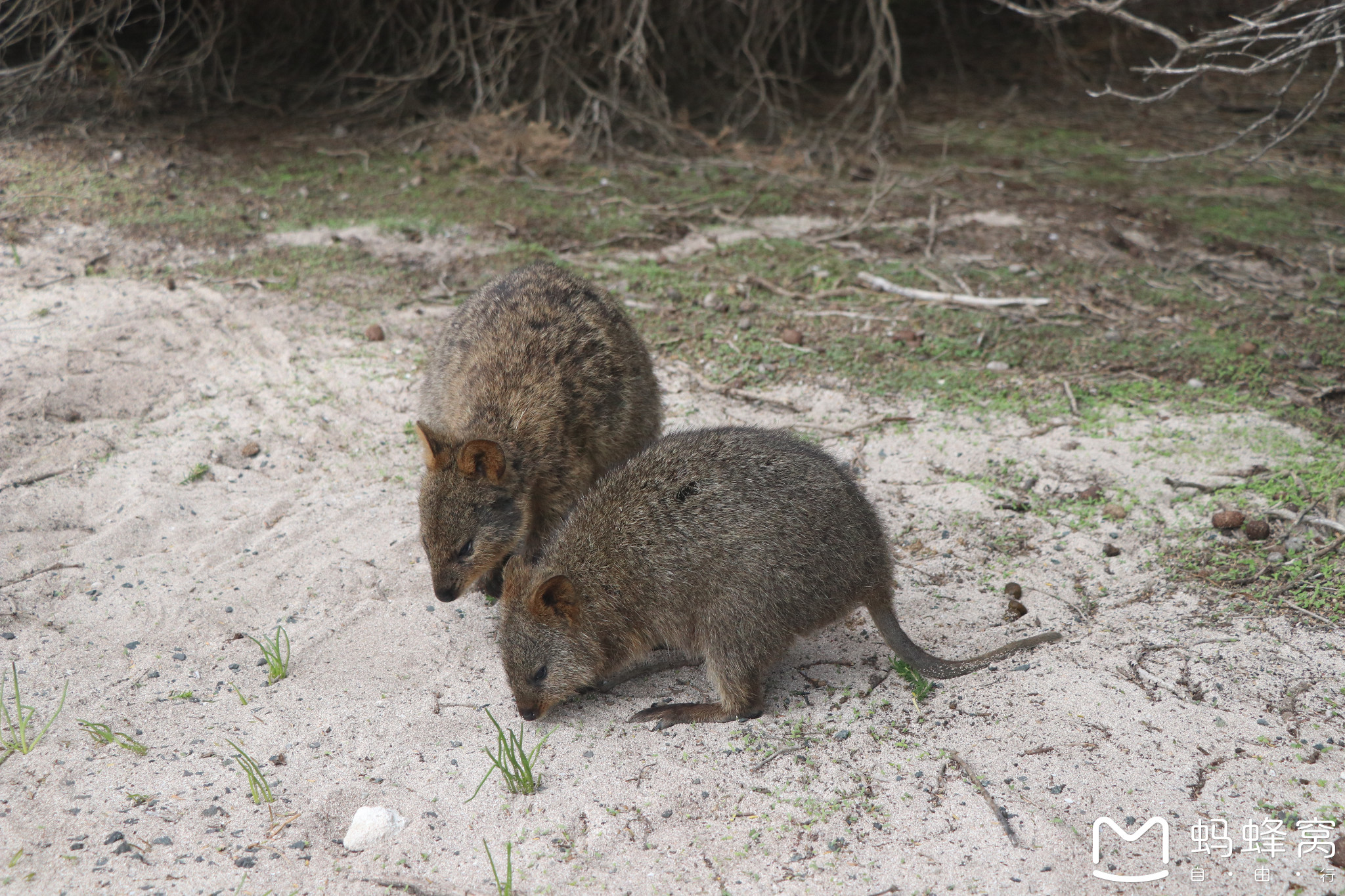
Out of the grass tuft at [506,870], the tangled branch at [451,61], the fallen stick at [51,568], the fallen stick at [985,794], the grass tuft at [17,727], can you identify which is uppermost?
the tangled branch at [451,61]

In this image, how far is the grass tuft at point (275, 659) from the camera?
3.69 m

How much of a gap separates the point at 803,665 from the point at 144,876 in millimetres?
2293

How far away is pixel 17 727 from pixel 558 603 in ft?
5.83

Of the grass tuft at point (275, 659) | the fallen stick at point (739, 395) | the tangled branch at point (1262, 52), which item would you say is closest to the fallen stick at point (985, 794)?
the grass tuft at point (275, 659)

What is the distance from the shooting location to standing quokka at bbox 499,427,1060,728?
354 cm

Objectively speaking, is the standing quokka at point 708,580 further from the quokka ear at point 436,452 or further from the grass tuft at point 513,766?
the quokka ear at point 436,452

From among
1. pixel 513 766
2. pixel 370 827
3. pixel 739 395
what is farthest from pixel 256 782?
pixel 739 395

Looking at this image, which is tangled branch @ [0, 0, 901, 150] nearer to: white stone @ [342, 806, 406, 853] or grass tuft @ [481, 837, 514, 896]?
white stone @ [342, 806, 406, 853]

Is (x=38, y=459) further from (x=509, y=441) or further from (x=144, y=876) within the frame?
(x=144, y=876)

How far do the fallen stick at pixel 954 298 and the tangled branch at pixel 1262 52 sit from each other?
1.13 metres

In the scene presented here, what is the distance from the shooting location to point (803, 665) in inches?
157

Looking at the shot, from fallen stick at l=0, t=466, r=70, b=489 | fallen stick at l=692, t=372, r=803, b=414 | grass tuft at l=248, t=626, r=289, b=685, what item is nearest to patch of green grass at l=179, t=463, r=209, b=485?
fallen stick at l=0, t=466, r=70, b=489

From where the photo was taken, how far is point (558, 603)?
3.61m

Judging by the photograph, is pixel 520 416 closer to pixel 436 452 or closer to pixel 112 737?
pixel 436 452
